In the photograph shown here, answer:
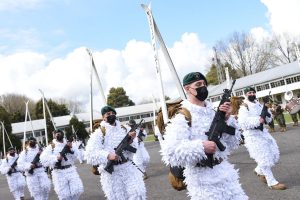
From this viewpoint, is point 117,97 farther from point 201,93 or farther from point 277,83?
point 201,93

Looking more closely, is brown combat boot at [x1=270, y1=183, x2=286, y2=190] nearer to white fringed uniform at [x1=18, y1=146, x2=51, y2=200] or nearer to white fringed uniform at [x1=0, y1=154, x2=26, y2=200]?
white fringed uniform at [x1=18, y1=146, x2=51, y2=200]

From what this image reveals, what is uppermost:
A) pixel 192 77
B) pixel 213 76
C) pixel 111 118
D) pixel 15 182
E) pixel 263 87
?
pixel 213 76

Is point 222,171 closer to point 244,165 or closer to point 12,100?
point 244,165

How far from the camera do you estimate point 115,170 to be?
7820 millimetres

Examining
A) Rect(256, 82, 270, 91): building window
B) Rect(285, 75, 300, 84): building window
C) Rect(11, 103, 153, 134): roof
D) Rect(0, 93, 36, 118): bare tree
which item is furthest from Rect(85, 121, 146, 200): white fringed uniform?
Rect(0, 93, 36, 118): bare tree

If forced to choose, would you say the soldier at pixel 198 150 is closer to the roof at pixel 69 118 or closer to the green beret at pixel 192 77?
the green beret at pixel 192 77

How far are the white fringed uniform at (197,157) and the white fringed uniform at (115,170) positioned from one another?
2913 mm

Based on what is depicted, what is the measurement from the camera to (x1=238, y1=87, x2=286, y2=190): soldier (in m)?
9.06

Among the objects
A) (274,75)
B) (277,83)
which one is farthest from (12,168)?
(277,83)

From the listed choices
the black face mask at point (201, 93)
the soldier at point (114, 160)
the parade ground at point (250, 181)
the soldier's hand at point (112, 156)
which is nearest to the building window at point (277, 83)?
the parade ground at point (250, 181)

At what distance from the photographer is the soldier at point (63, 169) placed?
1048 cm

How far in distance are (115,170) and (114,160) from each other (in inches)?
11.9

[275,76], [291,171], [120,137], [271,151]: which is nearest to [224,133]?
[120,137]

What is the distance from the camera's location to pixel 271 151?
921 centimetres
